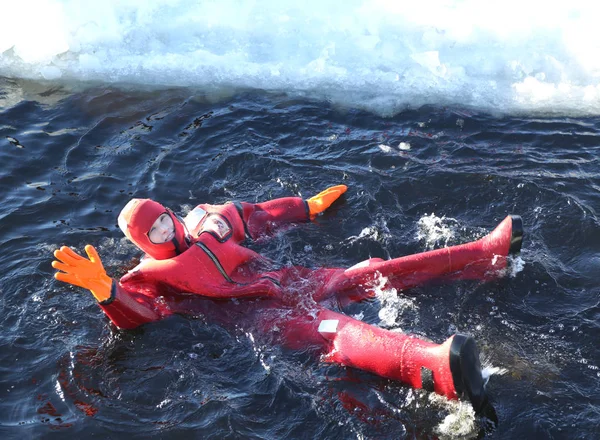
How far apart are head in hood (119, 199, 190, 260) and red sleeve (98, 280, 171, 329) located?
1.39 ft

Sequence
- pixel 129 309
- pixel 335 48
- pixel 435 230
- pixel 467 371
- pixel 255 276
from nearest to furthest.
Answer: pixel 467 371, pixel 129 309, pixel 255 276, pixel 435 230, pixel 335 48

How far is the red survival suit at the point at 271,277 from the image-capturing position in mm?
5137

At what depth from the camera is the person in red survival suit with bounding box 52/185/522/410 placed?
505 centimetres

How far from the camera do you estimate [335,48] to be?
10000 mm

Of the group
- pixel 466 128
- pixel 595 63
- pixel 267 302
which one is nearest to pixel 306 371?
pixel 267 302

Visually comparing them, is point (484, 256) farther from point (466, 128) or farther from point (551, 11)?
point (551, 11)

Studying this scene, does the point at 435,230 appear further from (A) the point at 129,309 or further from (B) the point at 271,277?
(A) the point at 129,309

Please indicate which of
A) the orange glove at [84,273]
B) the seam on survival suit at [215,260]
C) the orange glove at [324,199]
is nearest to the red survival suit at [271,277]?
the seam on survival suit at [215,260]

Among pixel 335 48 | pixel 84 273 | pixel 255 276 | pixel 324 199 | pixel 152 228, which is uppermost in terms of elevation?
pixel 335 48

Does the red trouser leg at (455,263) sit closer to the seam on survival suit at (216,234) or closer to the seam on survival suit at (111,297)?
the seam on survival suit at (216,234)

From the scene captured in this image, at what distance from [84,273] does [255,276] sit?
1.56 m

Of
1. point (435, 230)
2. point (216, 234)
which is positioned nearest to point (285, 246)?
point (216, 234)

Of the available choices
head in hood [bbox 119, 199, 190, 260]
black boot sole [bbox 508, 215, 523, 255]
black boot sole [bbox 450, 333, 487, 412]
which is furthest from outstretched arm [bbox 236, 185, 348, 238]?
black boot sole [bbox 450, 333, 487, 412]

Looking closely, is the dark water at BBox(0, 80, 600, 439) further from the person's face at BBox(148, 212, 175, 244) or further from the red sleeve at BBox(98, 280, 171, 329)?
the person's face at BBox(148, 212, 175, 244)
